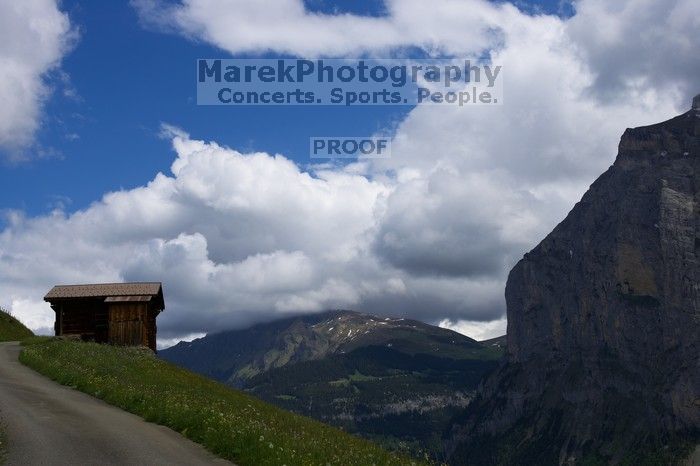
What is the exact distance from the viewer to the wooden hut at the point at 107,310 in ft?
205

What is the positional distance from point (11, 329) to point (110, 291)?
18.4 m

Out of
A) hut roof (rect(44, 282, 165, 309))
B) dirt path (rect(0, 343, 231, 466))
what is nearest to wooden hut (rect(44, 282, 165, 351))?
hut roof (rect(44, 282, 165, 309))

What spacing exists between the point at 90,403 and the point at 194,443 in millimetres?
8882

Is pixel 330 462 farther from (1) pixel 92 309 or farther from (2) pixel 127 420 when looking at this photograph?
(1) pixel 92 309

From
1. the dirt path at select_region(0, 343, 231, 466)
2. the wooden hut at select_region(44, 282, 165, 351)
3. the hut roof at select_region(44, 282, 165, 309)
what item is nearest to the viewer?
the dirt path at select_region(0, 343, 231, 466)

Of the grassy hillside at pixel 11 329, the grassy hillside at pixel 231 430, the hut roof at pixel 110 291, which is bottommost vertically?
the grassy hillside at pixel 231 430

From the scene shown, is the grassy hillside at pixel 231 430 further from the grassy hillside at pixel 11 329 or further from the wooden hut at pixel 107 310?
the grassy hillside at pixel 11 329

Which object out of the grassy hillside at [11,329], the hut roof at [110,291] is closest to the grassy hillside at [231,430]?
the hut roof at [110,291]

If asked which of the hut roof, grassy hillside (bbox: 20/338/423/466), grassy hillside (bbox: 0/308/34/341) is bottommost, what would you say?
grassy hillside (bbox: 20/338/423/466)

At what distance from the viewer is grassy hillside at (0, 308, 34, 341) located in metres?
71.6

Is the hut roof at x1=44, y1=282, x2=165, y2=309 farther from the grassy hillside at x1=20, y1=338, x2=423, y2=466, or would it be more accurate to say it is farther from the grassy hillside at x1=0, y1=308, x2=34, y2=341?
the grassy hillside at x1=20, y1=338, x2=423, y2=466

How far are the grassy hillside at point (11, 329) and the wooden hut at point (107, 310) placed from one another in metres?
8.48

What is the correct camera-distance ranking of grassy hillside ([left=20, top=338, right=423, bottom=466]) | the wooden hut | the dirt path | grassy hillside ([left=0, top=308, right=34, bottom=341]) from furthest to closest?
grassy hillside ([left=0, top=308, right=34, bottom=341]), the wooden hut, grassy hillside ([left=20, top=338, right=423, bottom=466]), the dirt path

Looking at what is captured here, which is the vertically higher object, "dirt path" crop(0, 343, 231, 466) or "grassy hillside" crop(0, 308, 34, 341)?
Answer: "grassy hillside" crop(0, 308, 34, 341)
